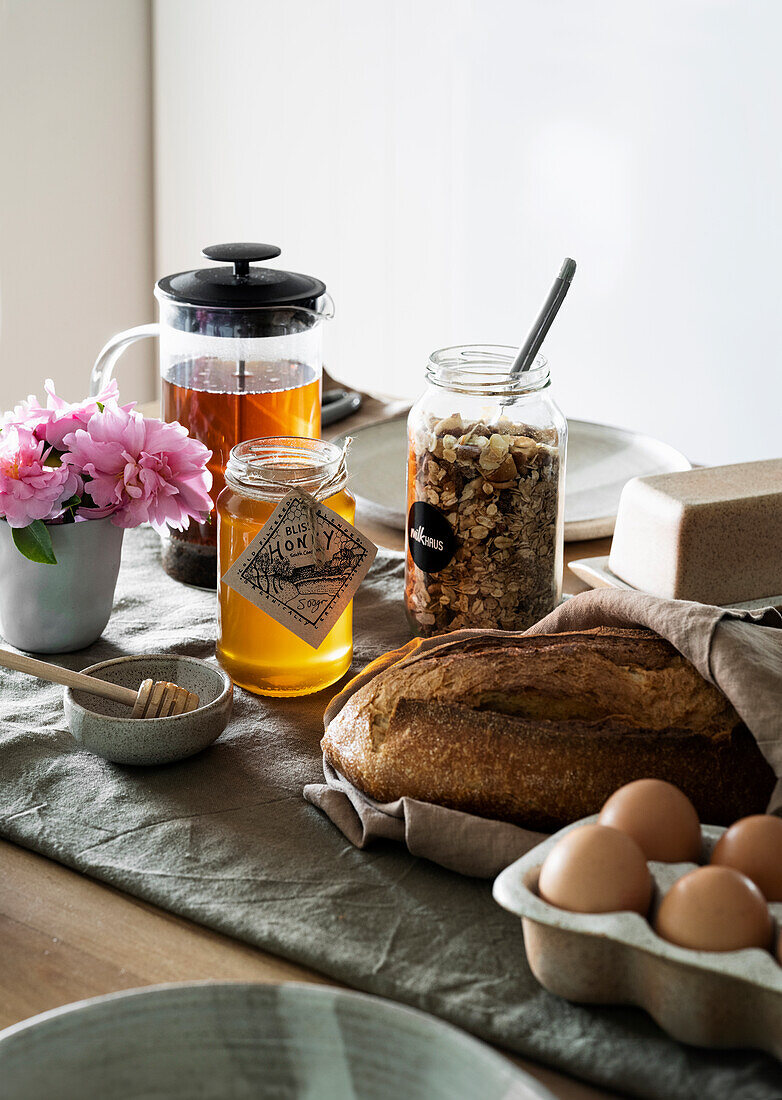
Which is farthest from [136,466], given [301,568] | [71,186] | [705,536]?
[71,186]

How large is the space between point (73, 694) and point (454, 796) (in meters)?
0.32

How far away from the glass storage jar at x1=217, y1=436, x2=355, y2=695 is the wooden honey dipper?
0.11 m

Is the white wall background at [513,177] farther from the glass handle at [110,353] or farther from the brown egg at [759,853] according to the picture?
the brown egg at [759,853]

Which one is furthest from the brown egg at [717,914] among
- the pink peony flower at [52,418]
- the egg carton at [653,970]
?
the pink peony flower at [52,418]

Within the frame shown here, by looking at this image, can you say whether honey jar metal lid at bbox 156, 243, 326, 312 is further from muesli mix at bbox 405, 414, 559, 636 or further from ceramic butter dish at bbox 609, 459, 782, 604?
ceramic butter dish at bbox 609, 459, 782, 604

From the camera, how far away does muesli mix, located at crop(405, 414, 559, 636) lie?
3.24 ft

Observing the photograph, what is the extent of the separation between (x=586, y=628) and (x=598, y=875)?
34cm

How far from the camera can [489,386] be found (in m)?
0.99

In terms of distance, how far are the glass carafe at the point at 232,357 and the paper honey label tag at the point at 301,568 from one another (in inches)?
9.5

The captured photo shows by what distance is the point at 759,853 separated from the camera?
60cm

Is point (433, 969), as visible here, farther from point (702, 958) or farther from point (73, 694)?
point (73, 694)

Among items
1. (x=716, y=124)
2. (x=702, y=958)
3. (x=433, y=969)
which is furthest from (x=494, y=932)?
(x=716, y=124)

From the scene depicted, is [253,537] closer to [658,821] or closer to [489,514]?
[489,514]

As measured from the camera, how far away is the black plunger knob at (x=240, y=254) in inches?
42.9
